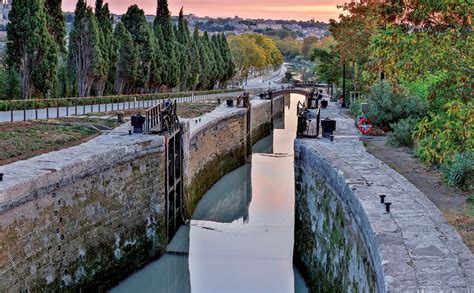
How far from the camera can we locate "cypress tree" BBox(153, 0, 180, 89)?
5178 centimetres

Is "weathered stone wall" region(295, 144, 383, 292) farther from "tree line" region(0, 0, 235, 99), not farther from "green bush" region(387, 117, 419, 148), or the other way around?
"tree line" region(0, 0, 235, 99)

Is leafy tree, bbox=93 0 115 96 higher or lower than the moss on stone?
higher

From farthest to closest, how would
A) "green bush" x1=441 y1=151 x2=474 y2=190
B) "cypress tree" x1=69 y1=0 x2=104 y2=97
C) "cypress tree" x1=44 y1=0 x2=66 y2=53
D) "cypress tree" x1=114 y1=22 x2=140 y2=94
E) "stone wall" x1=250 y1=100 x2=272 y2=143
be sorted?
"cypress tree" x1=114 y1=22 x2=140 y2=94 → "stone wall" x1=250 y1=100 x2=272 y2=143 → "cypress tree" x1=69 y1=0 x2=104 y2=97 → "cypress tree" x1=44 y1=0 x2=66 y2=53 → "green bush" x1=441 y1=151 x2=474 y2=190

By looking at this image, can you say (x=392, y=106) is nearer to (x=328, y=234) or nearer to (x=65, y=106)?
(x=328, y=234)

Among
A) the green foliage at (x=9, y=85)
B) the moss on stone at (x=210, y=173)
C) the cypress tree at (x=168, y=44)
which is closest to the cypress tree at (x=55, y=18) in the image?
the green foliage at (x=9, y=85)

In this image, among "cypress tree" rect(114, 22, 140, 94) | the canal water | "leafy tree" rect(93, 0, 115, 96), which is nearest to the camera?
the canal water

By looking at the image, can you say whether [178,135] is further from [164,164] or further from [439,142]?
[439,142]

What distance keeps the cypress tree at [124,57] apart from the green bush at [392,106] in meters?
22.4

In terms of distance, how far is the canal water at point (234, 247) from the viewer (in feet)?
53.0

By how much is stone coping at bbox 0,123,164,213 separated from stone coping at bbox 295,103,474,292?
470 centimetres

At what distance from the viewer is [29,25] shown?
32062mm

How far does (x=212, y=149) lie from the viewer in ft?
93.8

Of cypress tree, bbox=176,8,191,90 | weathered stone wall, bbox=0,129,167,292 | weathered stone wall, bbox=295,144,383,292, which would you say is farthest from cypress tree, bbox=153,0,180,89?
weathered stone wall, bbox=295,144,383,292

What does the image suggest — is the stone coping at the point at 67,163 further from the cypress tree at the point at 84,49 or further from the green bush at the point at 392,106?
the cypress tree at the point at 84,49
